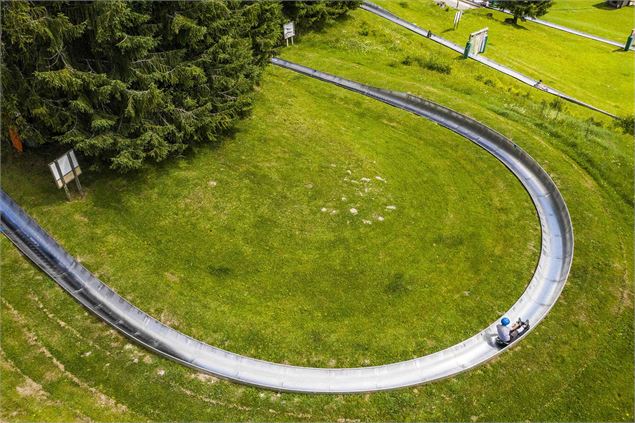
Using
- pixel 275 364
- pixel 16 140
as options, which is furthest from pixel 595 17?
pixel 16 140

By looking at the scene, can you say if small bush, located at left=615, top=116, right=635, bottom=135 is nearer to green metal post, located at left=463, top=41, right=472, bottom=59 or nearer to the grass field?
the grass field

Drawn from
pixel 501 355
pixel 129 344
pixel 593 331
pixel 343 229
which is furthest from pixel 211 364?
pixel 593 331

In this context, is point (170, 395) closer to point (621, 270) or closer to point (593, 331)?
point (593, 331)

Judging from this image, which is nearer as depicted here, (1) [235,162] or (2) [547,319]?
(2) [547,319]

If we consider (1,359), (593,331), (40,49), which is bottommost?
(593,331)

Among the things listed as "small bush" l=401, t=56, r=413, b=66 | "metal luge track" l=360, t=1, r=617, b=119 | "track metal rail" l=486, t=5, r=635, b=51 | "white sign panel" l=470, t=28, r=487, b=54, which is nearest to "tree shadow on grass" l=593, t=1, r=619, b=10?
"track metal rail" l=486, t=5, r=635, b=51

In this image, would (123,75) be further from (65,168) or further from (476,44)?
(476,44)

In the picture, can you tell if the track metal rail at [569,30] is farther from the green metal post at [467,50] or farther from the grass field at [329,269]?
the grass field at [329,269]
